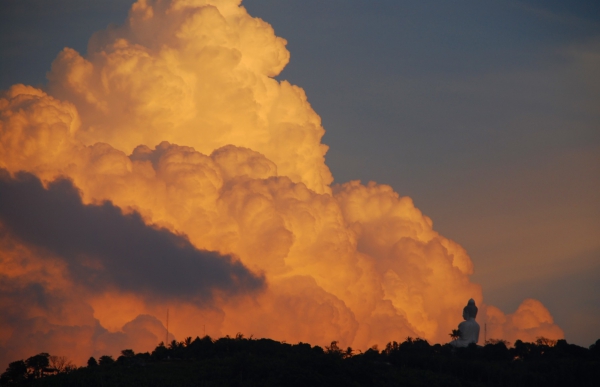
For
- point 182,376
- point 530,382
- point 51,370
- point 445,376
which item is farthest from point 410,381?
point 51,370

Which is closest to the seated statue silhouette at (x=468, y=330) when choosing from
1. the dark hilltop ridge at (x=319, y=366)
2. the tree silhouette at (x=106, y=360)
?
the dark hilltop ridge at (x=319, y=366)

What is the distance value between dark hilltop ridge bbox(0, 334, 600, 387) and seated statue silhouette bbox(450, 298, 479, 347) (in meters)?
3.40

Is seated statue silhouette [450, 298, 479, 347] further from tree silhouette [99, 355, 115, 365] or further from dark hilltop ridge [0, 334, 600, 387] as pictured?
tree silhouette [99, 355, 115, 365]

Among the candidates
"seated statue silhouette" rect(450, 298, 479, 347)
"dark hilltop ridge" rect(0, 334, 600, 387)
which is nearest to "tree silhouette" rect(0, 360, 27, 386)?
"dark hilltop ridge" rect(0, 334, 600, 387)

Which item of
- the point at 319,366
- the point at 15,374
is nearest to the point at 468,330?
the point at 319,366

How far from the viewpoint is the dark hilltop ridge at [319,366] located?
119 m

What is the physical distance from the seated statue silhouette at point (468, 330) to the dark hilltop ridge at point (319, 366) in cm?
340

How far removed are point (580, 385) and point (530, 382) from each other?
5629 millimetres

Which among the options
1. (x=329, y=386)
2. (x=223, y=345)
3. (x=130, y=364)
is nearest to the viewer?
(x=329, y=386)

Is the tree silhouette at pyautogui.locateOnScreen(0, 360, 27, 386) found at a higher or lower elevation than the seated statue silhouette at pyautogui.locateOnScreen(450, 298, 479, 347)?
lower

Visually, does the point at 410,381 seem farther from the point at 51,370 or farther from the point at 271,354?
the point at 51,370

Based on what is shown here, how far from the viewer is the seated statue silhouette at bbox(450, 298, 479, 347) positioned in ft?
488

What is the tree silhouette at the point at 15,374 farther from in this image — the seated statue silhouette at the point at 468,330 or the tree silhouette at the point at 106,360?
the seated statue silhouette at the point at 468,330

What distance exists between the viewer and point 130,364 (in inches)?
5039
